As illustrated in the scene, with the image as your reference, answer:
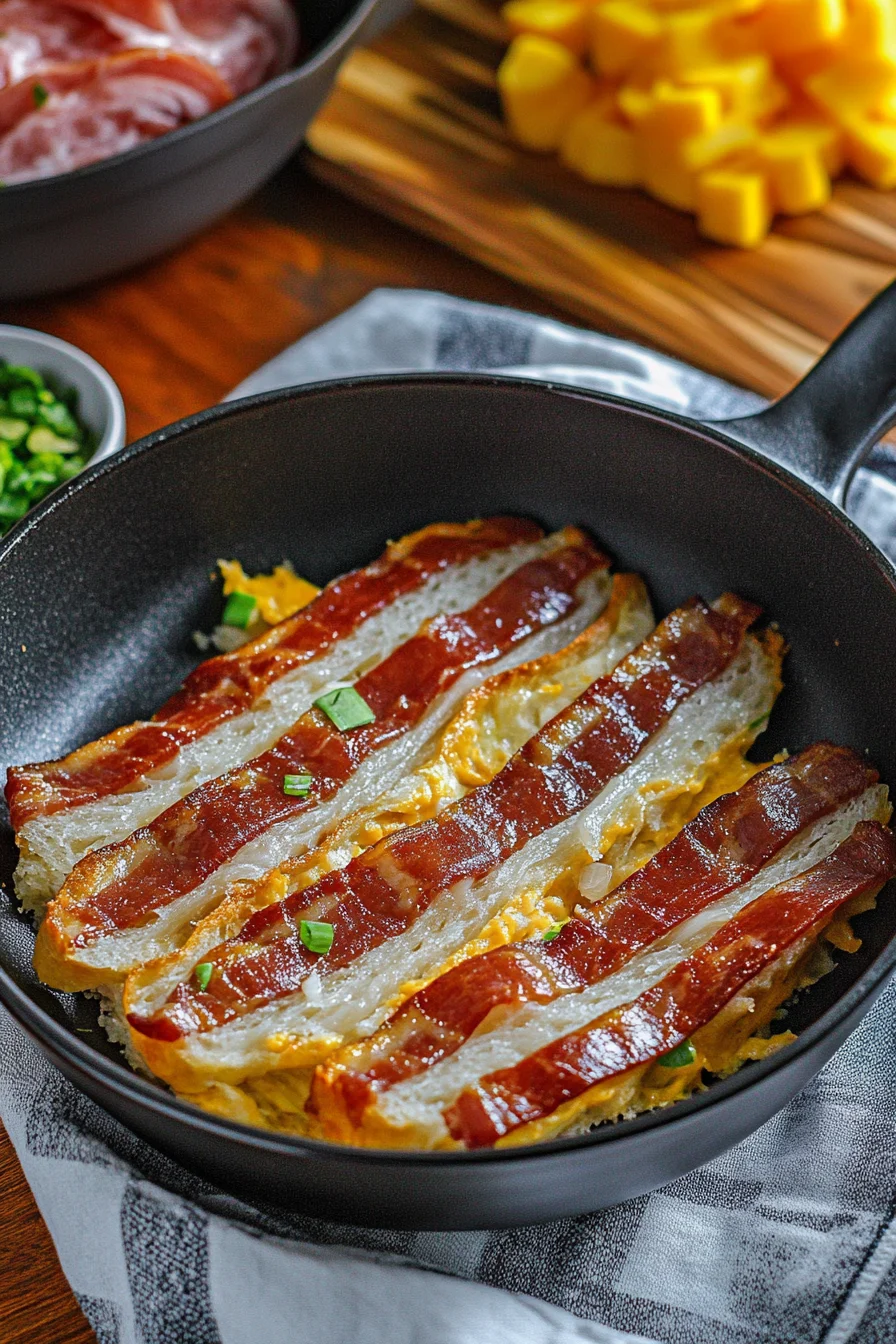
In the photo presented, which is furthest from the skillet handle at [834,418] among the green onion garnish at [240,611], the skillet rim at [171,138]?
the skillet rim at [171,138]

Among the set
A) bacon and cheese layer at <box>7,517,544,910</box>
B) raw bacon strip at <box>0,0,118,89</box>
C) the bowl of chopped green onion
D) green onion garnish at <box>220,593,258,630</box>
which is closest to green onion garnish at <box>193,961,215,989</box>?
bacon and cheese layer at <box>7,517,544,910</box>

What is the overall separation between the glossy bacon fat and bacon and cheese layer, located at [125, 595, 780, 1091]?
184 centimetres

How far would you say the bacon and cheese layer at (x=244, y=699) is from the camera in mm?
2016

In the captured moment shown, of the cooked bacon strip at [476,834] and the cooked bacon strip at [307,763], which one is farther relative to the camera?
the cooked bacon strip at [307,763]

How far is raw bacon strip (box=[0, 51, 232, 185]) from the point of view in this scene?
3.08 metres

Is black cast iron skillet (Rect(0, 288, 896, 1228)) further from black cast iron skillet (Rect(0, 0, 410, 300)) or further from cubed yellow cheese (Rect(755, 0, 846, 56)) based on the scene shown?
cubed yellow cheese (Rect(755, 0, 846, 56))

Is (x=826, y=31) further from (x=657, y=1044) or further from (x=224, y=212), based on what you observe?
(x=657, y=1044)

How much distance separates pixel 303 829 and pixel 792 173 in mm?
2192

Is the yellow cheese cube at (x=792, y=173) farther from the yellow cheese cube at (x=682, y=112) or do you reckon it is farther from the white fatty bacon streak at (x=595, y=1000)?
the white fatty bacon streak at (x=595, y=1000)

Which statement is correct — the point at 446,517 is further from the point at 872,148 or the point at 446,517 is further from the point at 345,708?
the point at 872,148

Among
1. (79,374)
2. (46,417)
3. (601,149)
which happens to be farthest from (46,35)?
(601,149)

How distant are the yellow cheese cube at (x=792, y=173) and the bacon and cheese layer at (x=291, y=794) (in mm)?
1409

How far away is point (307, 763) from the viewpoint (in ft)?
6.82

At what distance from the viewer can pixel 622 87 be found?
3.43m
